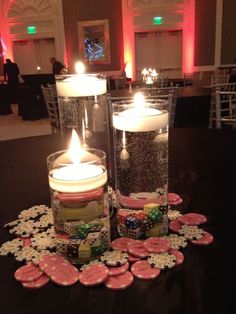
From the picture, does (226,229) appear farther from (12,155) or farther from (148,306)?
(12,155)

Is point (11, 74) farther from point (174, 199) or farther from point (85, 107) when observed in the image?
point (174, 199)

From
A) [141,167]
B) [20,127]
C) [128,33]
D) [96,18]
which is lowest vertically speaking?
[20,127]

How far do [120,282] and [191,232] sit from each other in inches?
7.6

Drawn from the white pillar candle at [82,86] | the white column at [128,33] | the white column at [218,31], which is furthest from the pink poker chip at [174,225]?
the white column at [128,33]

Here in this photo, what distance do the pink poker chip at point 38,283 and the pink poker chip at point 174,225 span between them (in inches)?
10.1

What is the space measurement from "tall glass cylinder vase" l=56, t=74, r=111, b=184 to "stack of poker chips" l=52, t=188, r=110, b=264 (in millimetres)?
274

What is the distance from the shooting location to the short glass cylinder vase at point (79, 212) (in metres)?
0.56

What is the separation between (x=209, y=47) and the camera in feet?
30.3

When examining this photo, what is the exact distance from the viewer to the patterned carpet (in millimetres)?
5966

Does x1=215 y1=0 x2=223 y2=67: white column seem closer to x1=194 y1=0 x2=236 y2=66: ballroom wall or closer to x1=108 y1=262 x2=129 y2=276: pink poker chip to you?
x1=194 y1=0 x2=236 y2=66: ballroom wall

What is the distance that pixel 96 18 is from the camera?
9.59 meters

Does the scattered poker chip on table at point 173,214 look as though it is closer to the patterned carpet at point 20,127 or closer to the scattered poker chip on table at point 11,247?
the scattered poker chip on table at point 11,247

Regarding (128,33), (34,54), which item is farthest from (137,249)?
(34,54)

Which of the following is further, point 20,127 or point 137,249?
point 20,127
